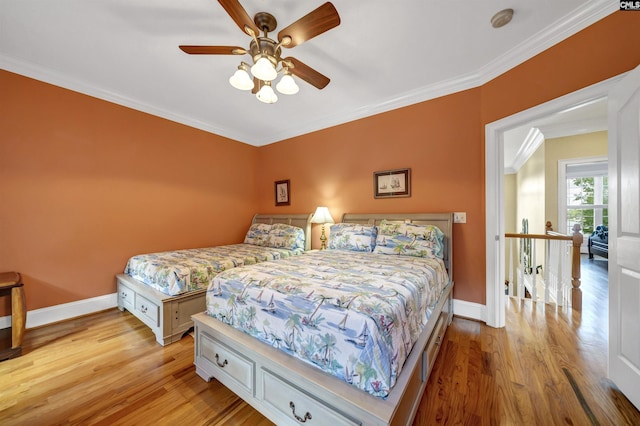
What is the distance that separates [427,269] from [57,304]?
3801 mm

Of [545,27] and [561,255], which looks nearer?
[545,27]

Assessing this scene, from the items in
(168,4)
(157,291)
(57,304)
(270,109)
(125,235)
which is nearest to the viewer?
(168,4)

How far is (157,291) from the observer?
2295 mm

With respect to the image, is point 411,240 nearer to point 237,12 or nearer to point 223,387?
point 223,387

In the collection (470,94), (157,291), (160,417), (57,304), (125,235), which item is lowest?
(160,417)

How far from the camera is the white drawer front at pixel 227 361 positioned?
1.41 metres

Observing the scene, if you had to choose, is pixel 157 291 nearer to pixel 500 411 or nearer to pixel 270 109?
pixel 270 109

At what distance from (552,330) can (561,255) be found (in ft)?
4.60

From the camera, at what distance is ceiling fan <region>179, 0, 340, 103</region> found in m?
1.39

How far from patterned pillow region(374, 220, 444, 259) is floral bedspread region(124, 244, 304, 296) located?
54.1 inches

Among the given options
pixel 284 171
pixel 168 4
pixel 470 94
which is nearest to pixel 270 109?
pixel 284 171

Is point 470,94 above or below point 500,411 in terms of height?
above

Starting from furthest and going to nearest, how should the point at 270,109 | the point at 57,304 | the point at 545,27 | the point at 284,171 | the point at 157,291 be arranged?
1. the point at 284,171
2. the point at 270,109
3. the point at 57,304
4. the point at 157,291
5. the point at 545,27

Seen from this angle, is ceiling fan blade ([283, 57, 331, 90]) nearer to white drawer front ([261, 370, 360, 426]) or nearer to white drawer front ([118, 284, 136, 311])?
white drawer front ([261, 370, 360, 426])
